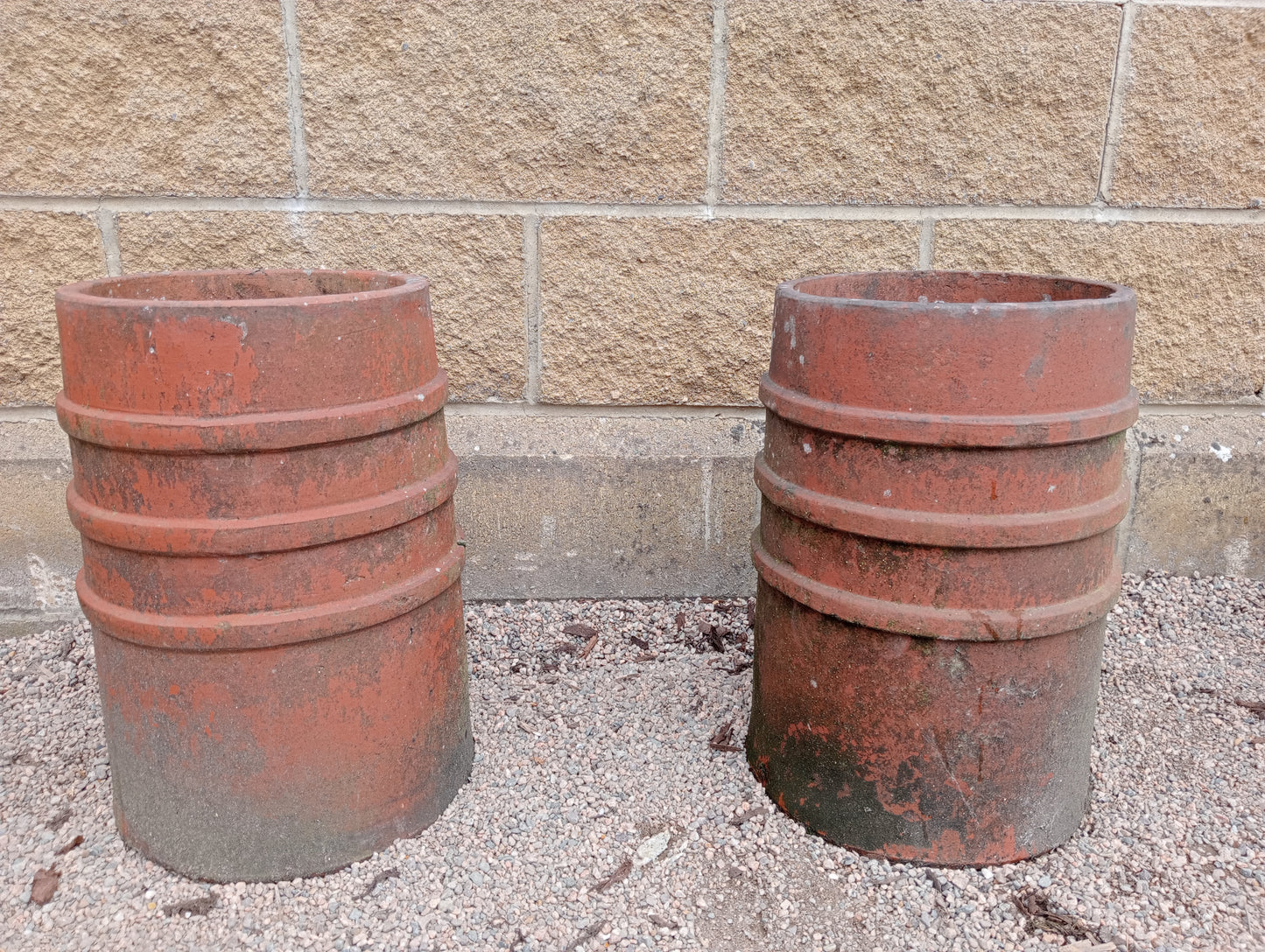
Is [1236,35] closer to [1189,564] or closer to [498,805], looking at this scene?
[1189,564]

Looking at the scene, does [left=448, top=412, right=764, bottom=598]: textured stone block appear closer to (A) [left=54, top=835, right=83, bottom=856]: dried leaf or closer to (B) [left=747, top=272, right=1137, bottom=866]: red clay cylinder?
(B) [left=747, top=272, right=1137, bottom=866]: red clay cylinder

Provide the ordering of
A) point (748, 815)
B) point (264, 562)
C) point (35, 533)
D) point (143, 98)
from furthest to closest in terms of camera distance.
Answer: point (35, 533), point (143, 98), point (748, 815), point (264, 562)

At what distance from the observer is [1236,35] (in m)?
2.88

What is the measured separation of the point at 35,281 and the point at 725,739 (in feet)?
7.61

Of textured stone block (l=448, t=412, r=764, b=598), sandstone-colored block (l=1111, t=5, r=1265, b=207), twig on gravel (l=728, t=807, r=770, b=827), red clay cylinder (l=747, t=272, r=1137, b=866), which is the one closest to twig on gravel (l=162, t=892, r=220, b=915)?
twig on gravel (l=728, t=807, r=770, b=827)

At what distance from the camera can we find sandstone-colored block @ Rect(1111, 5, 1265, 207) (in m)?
2.87

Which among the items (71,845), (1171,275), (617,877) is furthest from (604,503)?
(1171,275)

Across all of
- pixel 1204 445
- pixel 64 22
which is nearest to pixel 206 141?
pixel 64 22

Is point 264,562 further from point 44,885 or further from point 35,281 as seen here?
point 35,281

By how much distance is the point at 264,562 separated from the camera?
1.80 m

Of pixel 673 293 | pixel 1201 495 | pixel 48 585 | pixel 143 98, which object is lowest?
pixel 48 585

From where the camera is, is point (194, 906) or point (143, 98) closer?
point (194, 906)

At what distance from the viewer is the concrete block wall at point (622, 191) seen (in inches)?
106

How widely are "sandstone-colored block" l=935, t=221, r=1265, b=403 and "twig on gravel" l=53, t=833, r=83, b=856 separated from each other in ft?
9.04
